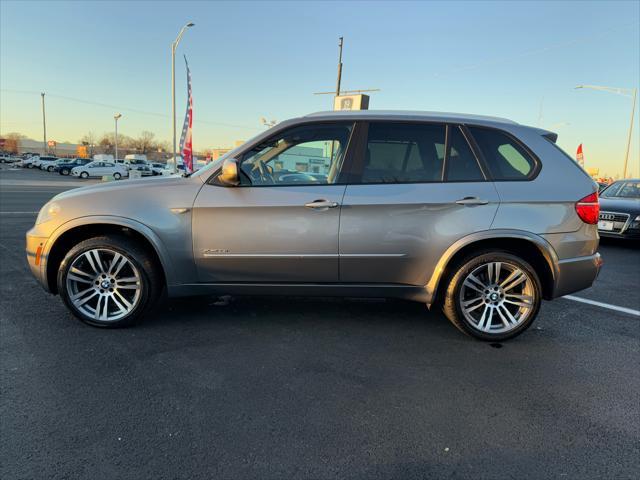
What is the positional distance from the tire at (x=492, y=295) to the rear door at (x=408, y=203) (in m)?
0.29

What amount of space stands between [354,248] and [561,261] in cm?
174

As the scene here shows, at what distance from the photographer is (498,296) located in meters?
3.61

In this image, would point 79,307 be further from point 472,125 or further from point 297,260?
point 472,125

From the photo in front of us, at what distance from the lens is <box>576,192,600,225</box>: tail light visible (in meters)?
3.47

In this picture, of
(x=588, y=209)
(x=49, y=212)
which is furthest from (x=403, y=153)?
(x=49, y=212)

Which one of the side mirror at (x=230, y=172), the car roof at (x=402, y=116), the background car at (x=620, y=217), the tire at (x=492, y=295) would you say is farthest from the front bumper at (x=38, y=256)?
the background car at (x=620, y=217)

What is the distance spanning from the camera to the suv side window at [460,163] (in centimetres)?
349

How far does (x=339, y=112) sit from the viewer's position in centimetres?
370

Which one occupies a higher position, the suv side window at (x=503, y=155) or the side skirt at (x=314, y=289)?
the suv side window at (x=503, y=155)

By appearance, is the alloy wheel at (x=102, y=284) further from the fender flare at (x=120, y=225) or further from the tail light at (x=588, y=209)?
the tail light at (x=588, y=209)

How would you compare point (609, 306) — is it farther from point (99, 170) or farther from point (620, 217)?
point (99, 170)

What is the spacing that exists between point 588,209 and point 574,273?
21.6 inches

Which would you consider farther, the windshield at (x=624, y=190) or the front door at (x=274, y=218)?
the windshield at (x=624, y=190)

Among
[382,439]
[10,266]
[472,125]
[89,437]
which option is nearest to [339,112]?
[472,125]
